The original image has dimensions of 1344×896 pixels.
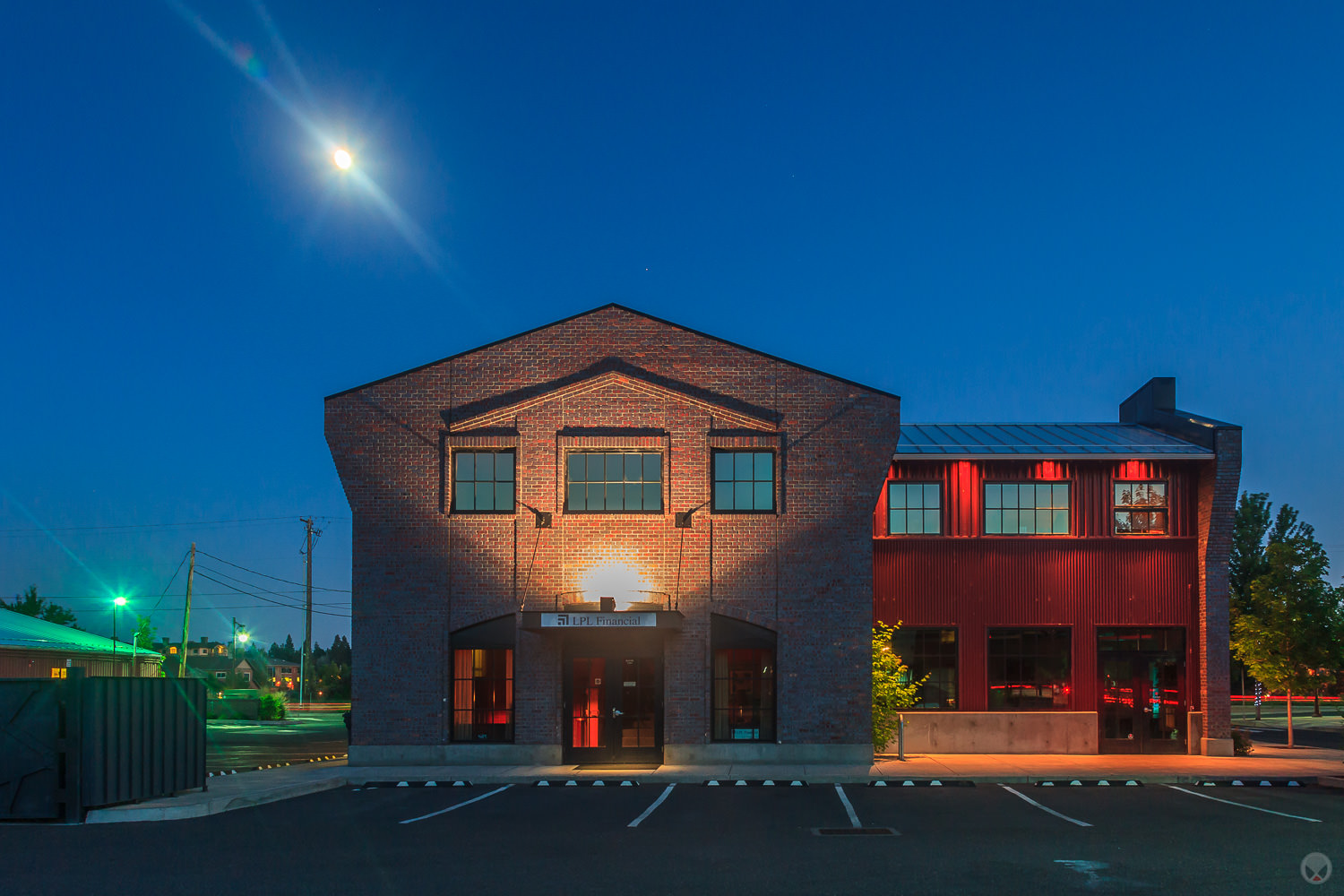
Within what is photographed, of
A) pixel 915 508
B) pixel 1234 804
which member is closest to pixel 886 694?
pixel 915 508

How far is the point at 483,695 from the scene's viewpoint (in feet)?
74.9

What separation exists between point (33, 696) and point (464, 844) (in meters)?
7.22

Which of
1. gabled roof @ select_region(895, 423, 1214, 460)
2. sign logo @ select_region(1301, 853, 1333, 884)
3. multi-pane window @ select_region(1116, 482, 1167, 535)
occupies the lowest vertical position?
sign logo @ select_region(1301, 853, 1333, 884)

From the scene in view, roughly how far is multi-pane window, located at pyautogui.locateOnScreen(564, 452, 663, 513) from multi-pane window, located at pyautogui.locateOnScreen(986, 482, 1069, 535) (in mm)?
7965

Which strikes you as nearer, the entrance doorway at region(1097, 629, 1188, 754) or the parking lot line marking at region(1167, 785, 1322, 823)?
the parking lot line marking at region(1167, 785, 1322, 823)

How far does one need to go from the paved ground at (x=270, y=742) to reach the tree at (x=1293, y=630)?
22.6 meters

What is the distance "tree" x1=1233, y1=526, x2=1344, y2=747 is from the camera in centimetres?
2688

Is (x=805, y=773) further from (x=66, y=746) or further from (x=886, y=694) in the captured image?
(x=66, y=746)

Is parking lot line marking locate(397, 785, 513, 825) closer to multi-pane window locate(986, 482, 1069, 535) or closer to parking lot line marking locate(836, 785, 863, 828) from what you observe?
parking lot line marking locate(836, 785, 863, 828)

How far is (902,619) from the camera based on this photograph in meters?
25.1

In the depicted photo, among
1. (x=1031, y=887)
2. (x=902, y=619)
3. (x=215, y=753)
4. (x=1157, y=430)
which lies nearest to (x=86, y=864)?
(x=1031, y=887)

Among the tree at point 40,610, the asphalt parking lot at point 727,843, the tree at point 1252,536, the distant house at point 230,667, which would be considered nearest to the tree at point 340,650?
the distant house at point 230,667

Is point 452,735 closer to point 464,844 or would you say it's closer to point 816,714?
point 816,714

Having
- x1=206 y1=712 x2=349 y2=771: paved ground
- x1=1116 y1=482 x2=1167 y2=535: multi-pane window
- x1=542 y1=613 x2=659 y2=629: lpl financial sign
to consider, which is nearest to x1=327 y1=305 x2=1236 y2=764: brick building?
x1=542 y1=613 x2=659 y2=629: lpl financial sign
